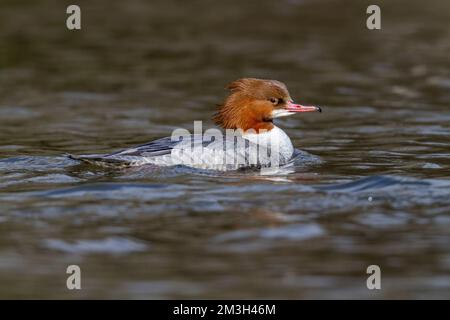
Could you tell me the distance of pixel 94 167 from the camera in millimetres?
10391

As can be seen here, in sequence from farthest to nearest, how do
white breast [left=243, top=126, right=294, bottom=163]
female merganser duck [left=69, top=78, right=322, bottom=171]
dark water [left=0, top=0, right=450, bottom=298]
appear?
white breast [left=243, top=126, right=294, bottom=163], female merganser duck [left=69, top=78, right=322, bottom=171], dark water [left=0, top=0, right=450, bottom=298]

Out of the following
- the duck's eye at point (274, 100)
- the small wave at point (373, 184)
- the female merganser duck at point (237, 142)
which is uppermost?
the duck's eye at point (274, 100)

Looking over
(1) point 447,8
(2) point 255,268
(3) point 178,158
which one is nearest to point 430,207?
(2) point 255,268

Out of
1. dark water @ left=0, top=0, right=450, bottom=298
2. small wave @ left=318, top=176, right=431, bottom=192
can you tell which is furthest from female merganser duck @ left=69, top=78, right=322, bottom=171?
small wave @ left=318, top=176, right=431, bottom=192

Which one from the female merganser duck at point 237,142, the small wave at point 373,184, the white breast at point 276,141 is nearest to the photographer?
the small wave at point 373,184

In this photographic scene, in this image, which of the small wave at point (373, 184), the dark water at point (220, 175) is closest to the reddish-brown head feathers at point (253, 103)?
the dark water at point (220, 175)

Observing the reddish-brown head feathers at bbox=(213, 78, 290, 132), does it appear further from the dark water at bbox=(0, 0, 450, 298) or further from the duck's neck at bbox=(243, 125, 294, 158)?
the dark water at bbox=(0, 0, 450, 298)

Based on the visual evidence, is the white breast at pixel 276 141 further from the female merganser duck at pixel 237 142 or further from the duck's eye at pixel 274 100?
the duck's eye at pixel 274 100

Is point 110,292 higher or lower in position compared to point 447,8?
lower

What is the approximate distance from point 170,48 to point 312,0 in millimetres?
4262

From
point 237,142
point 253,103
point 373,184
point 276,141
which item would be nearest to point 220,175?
point 237,142

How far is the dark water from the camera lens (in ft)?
23.5

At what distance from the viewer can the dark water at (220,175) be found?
7152 mm

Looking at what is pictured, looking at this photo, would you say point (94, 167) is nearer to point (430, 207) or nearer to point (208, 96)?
point (430, 207)
